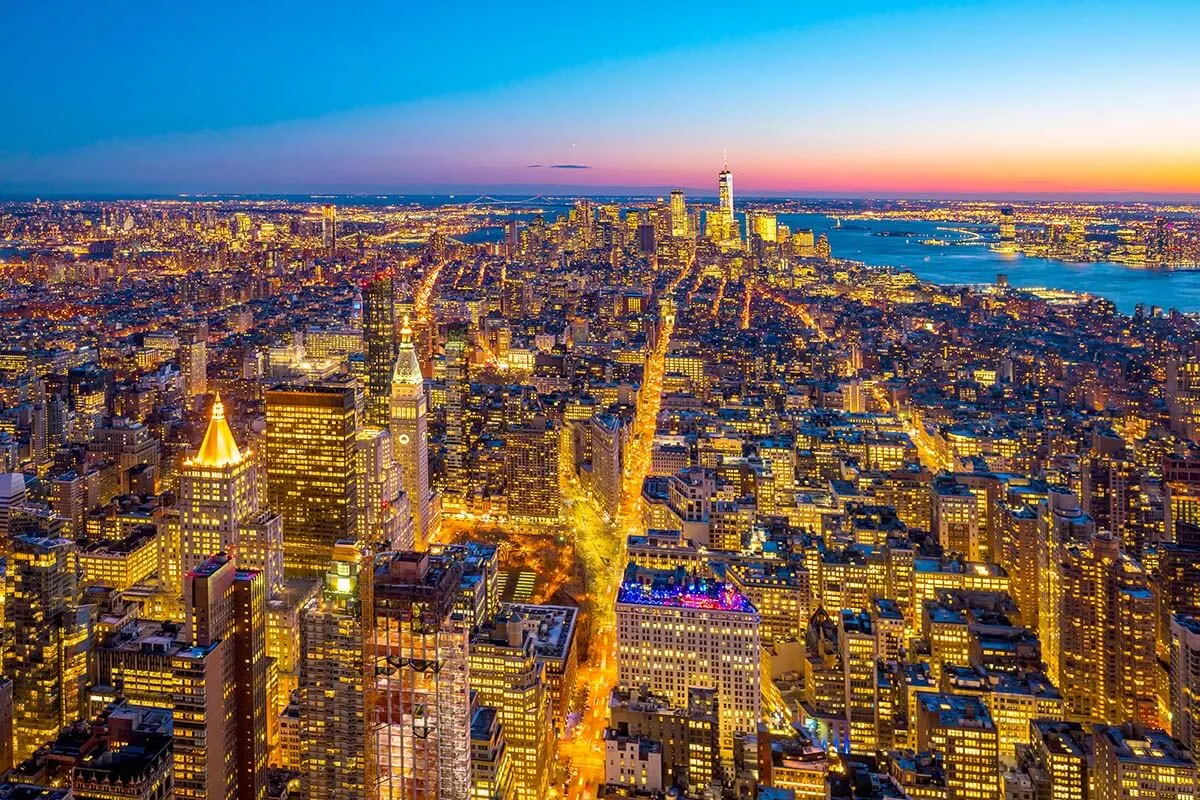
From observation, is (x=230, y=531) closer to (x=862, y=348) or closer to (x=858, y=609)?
(x=858, y=609)

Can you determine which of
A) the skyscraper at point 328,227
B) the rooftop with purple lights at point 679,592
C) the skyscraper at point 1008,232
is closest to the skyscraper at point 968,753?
the rooftop with purple lights at point 679,592

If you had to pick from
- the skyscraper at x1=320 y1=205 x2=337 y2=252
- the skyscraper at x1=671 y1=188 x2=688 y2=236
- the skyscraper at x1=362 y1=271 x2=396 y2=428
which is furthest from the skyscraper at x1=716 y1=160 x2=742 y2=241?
the skyscraper at x1=362 y1=271 x2=396 y2=428

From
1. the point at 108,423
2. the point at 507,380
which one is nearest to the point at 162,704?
the point at 108,423

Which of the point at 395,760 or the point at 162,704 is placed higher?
the point at 395,760

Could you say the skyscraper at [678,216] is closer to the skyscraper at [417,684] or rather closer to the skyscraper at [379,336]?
the skyscraper at [379,336]

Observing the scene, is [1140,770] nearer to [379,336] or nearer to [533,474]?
[533,474]

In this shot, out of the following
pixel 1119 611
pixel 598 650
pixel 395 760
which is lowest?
pixel 598 650

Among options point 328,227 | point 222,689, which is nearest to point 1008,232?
point 328,227
